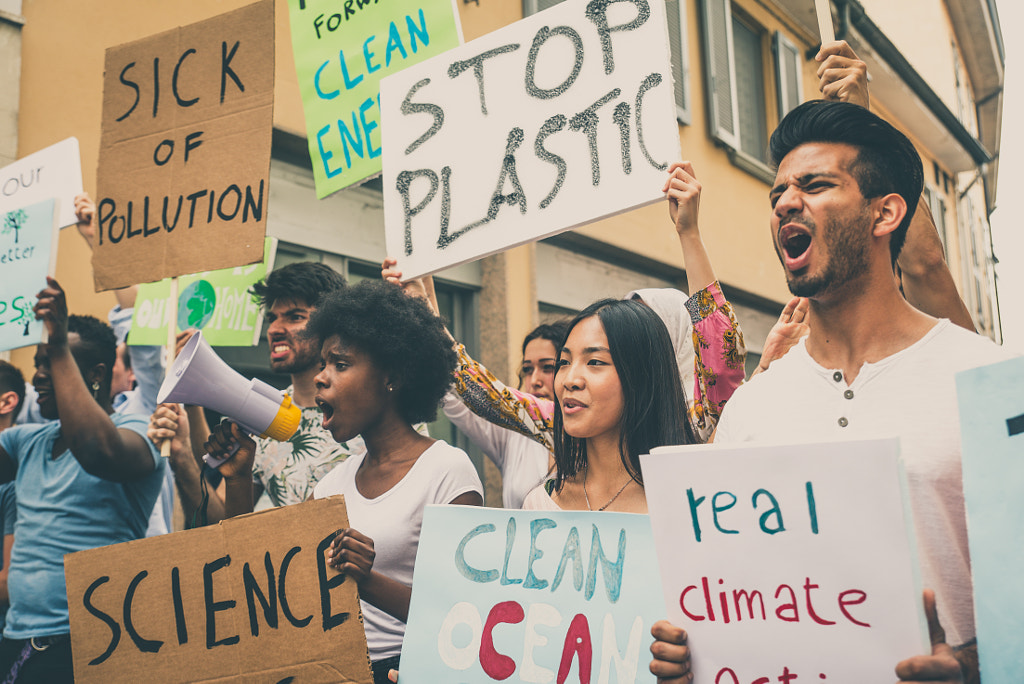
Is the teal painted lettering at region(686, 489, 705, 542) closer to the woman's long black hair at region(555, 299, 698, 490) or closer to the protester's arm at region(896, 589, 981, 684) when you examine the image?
the protester's arm at region(896, 589, 981, 684)

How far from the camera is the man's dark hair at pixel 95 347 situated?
2.98 metres

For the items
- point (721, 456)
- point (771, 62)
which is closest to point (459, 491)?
point (721, 456)

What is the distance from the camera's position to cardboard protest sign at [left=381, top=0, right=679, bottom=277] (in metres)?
2.04

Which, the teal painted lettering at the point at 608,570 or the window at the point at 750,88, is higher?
the window at the point at 750,88

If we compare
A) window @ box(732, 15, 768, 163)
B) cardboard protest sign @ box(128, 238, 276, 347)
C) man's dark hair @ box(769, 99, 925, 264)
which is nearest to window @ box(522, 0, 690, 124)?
window @ box(732, 15, 768, 163)

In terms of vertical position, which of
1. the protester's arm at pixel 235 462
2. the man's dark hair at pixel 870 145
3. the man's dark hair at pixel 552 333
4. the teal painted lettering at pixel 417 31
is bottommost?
the protester's arm at pixel 235 462

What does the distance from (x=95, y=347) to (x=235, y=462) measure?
3.17 feet

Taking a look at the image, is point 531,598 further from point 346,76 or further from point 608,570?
point 346,76

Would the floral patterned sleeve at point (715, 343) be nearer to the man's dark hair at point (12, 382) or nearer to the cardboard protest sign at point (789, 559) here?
the cardboard protest sign at point (789, 559)

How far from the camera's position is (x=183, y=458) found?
277 centimetres

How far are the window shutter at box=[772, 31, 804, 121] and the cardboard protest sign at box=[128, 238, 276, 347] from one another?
7502 mm

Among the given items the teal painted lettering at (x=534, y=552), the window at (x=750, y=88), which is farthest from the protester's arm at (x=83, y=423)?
the window at (x=750, y=88)

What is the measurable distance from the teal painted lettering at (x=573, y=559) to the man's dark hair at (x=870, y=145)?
30.5 inches

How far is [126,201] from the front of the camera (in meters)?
2.66
